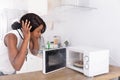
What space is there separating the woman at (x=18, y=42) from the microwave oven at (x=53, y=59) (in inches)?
9.3

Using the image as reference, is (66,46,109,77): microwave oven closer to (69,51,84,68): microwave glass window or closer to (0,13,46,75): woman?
(69,51,84,68): microwave glass window

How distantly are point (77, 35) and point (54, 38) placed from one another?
1.52 feet

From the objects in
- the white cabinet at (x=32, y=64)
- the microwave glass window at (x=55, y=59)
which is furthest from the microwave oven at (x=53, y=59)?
the white cabinet at (x=32, y=64)

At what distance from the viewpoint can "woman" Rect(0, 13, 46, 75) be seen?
4.84 ft

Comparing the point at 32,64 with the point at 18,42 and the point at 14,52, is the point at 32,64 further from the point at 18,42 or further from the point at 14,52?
the point at 14,52

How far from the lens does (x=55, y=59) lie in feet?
4.76

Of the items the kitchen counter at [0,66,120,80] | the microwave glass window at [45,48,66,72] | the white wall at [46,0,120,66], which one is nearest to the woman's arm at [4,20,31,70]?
the kitchen counter at [0,66,120,80]

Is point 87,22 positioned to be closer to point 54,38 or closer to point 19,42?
point 54,38

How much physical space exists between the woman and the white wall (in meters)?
0.56

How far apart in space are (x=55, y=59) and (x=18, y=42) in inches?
16.4

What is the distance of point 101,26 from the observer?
193 cm

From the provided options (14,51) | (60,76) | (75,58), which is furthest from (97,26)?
(14,51)

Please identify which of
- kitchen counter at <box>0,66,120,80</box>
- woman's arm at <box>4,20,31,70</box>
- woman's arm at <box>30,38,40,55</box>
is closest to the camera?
kitchen counter at <box>0,66,120,80</box>

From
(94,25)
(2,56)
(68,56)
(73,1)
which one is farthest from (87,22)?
(2,56)
